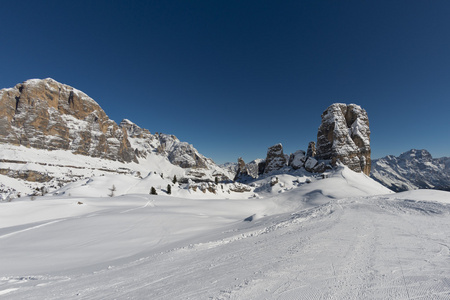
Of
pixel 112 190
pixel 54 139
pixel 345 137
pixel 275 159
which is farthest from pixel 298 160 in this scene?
pixel 54 139

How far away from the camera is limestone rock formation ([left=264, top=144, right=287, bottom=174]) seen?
85.6m

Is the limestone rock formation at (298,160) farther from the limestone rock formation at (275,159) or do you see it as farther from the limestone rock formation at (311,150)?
the limestone rock formation at (275,159)

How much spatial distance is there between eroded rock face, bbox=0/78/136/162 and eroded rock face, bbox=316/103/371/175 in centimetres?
16750

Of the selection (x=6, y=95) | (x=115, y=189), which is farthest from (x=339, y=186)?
(x=6, y=95)

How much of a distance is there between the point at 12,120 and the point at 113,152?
65120mm

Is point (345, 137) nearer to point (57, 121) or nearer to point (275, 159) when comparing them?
point (275, 159)

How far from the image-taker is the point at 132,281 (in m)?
4.83

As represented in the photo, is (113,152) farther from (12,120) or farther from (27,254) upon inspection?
(27,254)

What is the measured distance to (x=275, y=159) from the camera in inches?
3418

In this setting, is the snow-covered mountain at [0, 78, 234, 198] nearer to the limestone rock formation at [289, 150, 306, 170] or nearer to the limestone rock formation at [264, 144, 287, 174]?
the limestone rock formation at [264, 144, 287, 174]

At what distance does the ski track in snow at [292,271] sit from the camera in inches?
135

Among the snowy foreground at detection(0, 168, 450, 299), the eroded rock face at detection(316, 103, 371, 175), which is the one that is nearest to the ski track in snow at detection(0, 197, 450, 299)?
the snowy foreground at detection(0, 168, 450, 299)

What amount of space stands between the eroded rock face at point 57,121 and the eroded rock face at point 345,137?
6595 inches

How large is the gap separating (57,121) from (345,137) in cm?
19402
